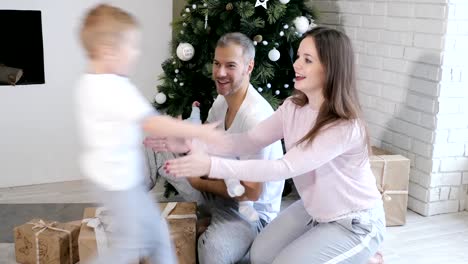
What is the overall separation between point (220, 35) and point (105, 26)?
5.21 ft

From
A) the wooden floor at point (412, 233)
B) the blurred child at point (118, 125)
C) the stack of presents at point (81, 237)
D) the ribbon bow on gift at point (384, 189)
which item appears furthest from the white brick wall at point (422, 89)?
the blurred child at point (118, 125)

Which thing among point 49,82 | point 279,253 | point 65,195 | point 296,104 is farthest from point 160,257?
point 49,82

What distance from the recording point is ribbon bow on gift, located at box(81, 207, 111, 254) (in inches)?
87.5

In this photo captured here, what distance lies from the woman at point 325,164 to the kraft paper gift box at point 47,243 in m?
0.93

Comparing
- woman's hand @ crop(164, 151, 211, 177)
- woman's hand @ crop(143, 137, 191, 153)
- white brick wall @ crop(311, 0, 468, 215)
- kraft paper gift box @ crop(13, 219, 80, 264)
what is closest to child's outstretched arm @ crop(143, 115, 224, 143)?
woman's hand @ crop(164, 151, 211, 177)

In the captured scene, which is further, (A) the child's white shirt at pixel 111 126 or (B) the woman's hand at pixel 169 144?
(B) the woman's hand at pixel 169 144

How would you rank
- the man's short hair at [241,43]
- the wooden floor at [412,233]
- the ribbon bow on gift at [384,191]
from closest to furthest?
the man's short hair at [241,43], the wooden floor at [412,233], the ribbon bow on gift at [384,191]

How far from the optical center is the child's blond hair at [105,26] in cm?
158

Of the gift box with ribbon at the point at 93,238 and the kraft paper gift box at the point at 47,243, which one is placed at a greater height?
the gift box with ribbon at the point at 93,238

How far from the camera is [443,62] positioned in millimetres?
2955

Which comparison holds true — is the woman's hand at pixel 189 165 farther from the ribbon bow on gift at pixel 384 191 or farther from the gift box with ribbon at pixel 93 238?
the ribbon bow on gift at pixel 384 191

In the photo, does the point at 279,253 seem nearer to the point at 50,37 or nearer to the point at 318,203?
the point at 318,203

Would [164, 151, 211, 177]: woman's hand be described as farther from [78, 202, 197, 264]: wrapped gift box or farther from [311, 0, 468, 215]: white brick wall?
[311, 0, 468, 215]: white brick wall

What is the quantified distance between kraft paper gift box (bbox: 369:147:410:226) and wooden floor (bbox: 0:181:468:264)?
0.07 meters
